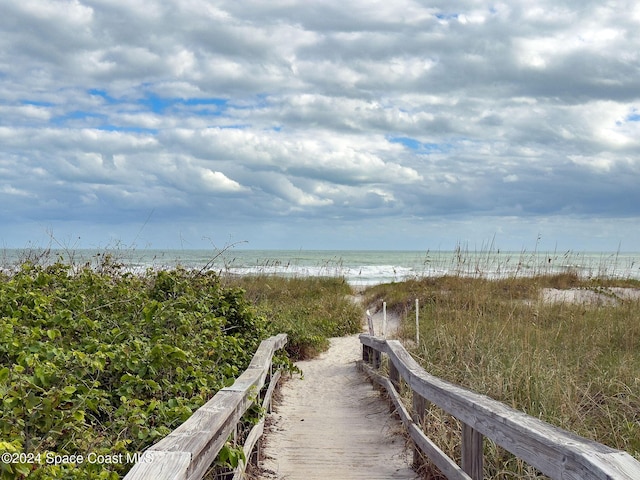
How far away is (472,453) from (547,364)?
3021 mm

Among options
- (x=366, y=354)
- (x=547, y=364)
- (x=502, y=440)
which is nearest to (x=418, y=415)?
(x=547, y=364)

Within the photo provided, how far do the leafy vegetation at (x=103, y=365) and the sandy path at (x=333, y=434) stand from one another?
1010 millimetres

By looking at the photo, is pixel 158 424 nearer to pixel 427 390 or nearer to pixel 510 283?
pixel 427 390

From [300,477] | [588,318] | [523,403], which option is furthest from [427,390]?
[588,318]

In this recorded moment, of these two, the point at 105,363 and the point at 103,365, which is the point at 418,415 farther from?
the point at 103,365

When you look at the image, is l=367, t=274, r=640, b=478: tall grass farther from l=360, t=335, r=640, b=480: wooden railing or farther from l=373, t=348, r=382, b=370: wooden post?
l=373, t=348, r=382, b=370: wooden post

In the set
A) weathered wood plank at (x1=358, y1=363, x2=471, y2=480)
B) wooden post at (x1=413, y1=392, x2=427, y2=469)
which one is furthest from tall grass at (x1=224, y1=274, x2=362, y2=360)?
wooden post at (x1=413, y1=392, x2=427, y2=469)

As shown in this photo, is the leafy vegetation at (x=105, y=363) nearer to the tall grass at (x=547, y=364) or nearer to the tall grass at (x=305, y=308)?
the tall grass at (x=547, y=364)

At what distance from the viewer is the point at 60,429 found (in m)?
3.37

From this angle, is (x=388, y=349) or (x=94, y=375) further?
(x=388, y=349)

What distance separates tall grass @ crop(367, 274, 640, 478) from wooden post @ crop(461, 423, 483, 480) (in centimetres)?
25

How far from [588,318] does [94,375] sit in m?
8.06

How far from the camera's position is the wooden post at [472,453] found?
13.3ft

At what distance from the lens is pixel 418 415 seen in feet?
18.7
